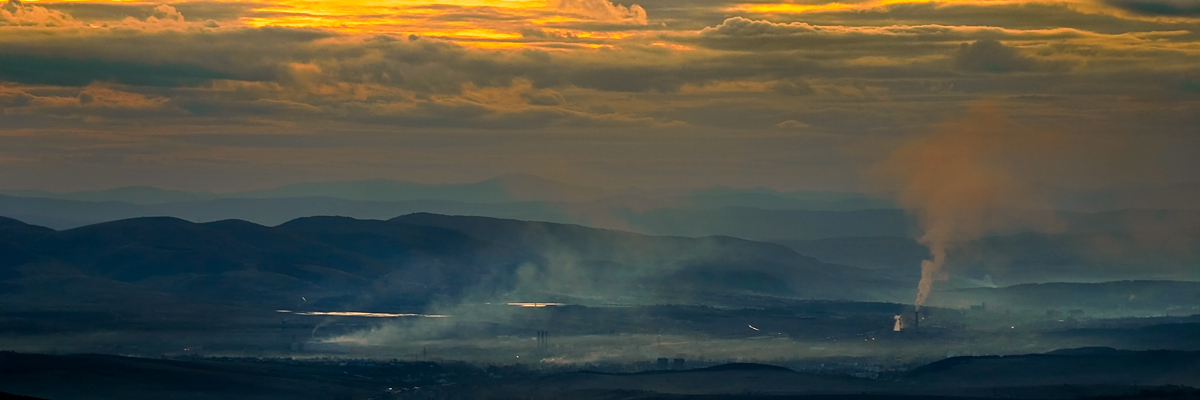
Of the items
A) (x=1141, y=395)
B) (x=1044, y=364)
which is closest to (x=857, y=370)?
(x=1044, y=364)

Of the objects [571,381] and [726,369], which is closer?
[571,381]

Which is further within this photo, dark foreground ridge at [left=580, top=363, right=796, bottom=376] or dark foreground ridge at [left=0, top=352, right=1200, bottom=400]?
dark foreground ridge at [left=580, top=363, right=796, bottom=376]

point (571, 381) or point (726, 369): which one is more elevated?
point (726, 369)

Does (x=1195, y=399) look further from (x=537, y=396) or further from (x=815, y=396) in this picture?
(x=537, y=396)

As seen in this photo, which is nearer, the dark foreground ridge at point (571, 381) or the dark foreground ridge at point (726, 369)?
the dark foreground ridge at point (571, 381)

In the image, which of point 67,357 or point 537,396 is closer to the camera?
point 537,396

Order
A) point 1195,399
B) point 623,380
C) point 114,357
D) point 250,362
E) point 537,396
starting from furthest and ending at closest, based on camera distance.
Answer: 1. point 250,362
2. point 114,357
3. point 623,380
4. point 537,396
5. point 1195,399

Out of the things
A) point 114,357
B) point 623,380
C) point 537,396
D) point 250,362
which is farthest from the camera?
point 250,362

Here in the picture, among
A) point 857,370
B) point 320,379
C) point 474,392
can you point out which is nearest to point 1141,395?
point 857,370

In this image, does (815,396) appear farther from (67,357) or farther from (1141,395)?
(67,357)
